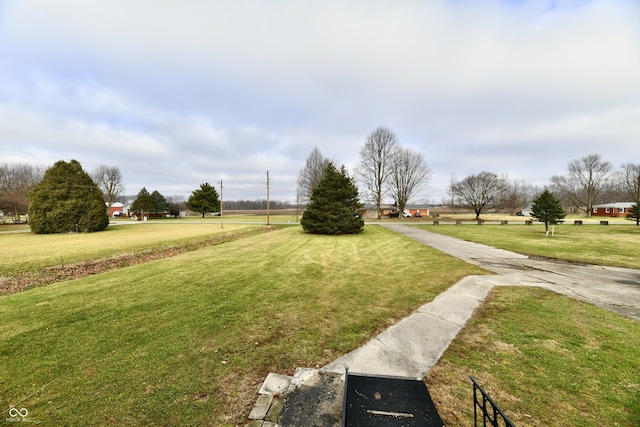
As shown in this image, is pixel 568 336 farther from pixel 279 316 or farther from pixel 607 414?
pixel 279 316

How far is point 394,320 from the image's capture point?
529 cm

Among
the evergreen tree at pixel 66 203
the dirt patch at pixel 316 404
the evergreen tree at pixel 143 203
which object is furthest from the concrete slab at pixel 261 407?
the evergreen tree at pixel 143 203

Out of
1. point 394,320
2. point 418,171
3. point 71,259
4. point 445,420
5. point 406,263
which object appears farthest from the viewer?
point 418,171

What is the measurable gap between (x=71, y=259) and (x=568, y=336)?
1683 centimetres

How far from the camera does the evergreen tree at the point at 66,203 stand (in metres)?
24.6

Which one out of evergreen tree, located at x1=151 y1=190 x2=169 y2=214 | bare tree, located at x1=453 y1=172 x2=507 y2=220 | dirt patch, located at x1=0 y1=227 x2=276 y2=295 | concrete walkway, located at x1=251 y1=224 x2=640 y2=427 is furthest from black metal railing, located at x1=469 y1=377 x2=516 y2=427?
evergreen tree, located at x1=151 y1=190 x2=169 y2=214

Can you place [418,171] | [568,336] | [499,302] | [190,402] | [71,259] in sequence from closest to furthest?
[190,402] < [568,336] < [499,302] < [71,259] < [418,171]

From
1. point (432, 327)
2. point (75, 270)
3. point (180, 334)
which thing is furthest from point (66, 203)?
point (432, 327)

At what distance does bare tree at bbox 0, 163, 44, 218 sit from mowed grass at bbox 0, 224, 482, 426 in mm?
36373

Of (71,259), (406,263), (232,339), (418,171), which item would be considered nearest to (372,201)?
(418,171)

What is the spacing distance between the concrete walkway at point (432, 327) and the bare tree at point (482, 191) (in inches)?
1597

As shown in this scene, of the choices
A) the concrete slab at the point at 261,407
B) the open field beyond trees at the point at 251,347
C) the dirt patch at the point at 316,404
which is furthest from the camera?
the open field beyond trees at the point at 251,347

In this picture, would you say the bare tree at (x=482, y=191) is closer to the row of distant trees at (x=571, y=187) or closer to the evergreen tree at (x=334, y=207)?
the row of distant trees at (x=571, y=187)

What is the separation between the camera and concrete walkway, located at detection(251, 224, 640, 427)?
9.50 ft
